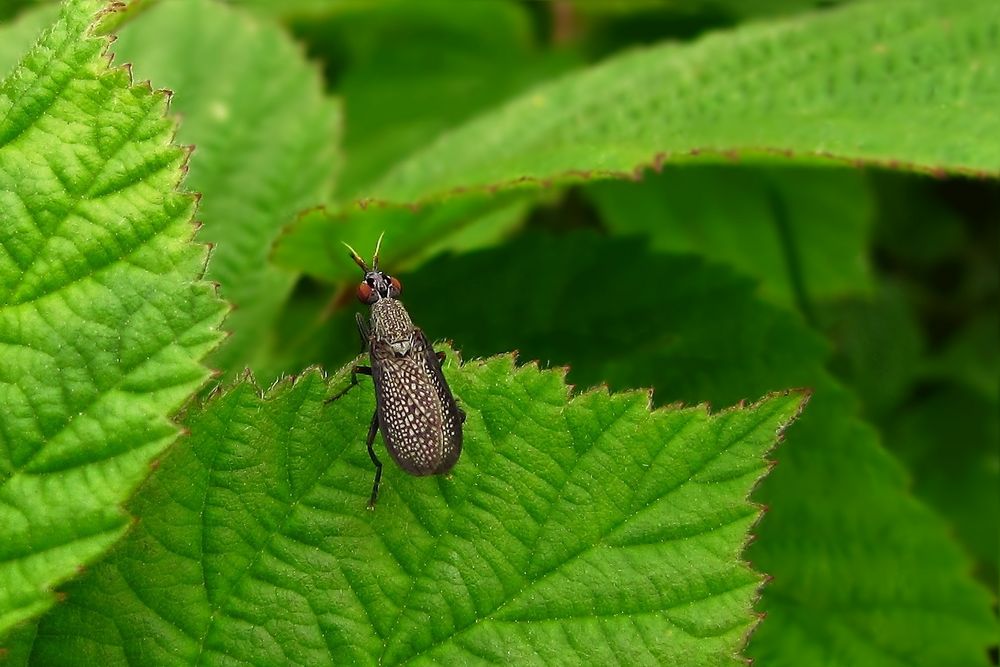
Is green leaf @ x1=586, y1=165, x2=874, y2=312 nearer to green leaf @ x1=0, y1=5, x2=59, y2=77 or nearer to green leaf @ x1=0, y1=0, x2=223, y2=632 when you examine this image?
green leaf @ x1=0, y1=5, x2=59, y2=77

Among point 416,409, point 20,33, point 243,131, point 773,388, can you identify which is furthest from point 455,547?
point 20,33

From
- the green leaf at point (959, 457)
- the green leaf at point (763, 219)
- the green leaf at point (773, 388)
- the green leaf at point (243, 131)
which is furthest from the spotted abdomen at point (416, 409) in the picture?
the green leaf at point (959, 457)

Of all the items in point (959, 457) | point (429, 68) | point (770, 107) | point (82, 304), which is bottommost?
point (82, 304)

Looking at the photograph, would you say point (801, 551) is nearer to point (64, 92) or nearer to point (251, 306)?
point (251, 306)

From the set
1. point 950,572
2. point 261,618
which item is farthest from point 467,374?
point 950,572

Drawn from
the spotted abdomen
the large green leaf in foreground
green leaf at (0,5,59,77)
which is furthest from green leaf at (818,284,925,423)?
green leaf at (0,5,59,77)

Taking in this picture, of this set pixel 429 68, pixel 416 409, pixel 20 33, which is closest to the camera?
pixel 416 409

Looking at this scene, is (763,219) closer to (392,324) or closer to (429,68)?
(429,68)
